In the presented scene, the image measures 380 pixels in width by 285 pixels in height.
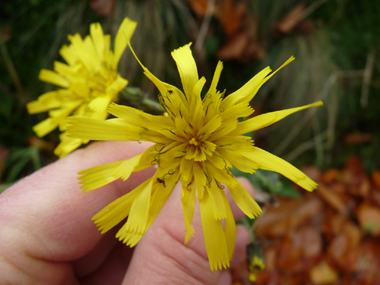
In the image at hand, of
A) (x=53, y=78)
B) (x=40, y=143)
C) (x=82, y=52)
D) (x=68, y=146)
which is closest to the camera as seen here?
(x=68, y=146)

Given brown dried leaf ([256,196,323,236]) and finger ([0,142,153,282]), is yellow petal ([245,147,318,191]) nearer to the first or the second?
finger ([0,142,153,282])

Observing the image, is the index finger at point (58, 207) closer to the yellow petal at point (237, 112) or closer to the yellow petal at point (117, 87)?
the yellow petal at point (117, 87)

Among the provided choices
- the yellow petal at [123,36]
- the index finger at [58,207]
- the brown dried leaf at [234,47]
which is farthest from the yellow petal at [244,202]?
the brown dried leaf at [234,47]

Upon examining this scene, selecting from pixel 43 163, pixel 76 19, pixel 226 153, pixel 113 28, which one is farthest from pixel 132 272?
pixel 76 19

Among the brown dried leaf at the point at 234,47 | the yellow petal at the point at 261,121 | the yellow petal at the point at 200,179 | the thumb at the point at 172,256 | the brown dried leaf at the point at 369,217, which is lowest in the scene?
the brown dried leaf at the point at 369,217

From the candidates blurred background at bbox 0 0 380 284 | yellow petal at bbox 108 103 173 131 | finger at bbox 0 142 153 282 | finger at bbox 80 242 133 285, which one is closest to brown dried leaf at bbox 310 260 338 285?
blurred background at bbox 0 0 380 284

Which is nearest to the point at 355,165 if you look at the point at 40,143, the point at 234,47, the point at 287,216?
the point at 287,216

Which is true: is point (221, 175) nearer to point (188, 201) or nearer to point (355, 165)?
point (188, 201)
